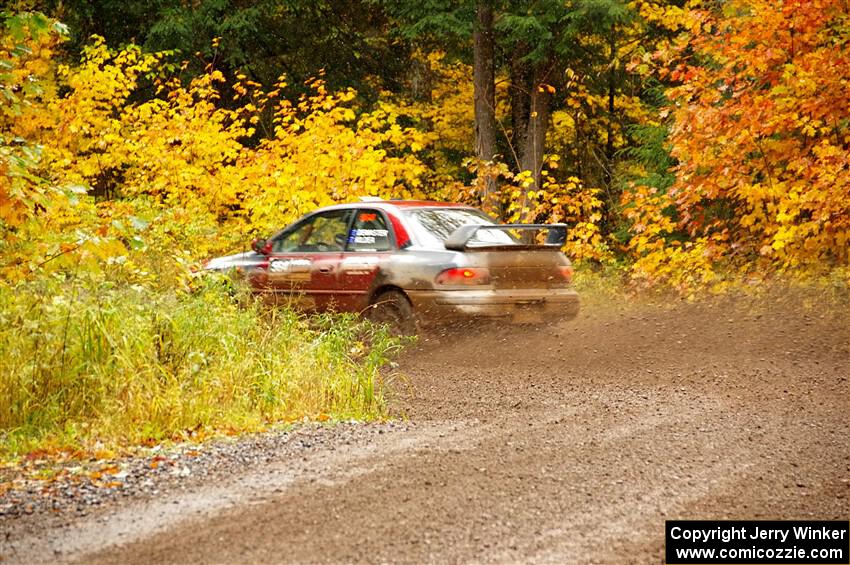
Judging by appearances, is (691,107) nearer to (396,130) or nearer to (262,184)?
(396,130)

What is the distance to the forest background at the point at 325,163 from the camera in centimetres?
790

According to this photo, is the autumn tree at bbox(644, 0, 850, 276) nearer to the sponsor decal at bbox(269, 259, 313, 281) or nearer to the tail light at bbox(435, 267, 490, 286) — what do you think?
the tail light at bbox(435, 267, 490, 286)

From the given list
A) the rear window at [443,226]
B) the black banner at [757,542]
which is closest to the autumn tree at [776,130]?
the rear window at [443,226]

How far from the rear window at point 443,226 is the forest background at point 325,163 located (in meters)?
1.45

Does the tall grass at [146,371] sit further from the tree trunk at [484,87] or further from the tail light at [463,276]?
the tree trunk at [484,87]

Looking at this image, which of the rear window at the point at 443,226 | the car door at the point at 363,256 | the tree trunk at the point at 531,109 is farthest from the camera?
the tree trunk at the point at 531,109

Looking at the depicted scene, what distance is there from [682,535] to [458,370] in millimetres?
5795

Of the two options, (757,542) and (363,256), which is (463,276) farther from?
(757,542)

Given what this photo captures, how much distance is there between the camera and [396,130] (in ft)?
59.1

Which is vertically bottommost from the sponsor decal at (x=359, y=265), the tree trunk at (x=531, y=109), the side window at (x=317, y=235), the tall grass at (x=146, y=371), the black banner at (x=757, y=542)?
the black banner at (x=757, y=542)

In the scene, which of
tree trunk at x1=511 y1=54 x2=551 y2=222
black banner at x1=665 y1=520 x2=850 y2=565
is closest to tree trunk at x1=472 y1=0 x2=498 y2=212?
tree trunk at x1=511 y1=54 x2=551 y2=222

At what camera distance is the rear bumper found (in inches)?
444

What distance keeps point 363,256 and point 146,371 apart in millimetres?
4777

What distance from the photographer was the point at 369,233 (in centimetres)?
1221
